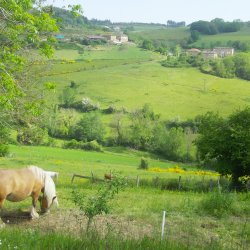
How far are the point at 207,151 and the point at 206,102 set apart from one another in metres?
98.6

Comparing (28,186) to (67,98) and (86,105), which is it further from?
(67,98)

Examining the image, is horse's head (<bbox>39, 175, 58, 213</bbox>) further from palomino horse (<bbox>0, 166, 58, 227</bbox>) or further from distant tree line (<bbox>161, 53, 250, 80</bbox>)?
distant tree line (<bbox>161, 53, 250, 80</bbox>)

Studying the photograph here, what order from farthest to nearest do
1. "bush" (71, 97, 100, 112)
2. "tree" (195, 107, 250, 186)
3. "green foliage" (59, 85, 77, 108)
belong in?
"green foliage" (59, 85, 77, 108)
"bush" (71, 97, 100, 112)
"tree" (195, 107, 250, 186)

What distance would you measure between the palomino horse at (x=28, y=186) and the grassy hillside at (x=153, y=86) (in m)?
101

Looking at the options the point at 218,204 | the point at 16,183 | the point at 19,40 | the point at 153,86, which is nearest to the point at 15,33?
the point at 19,40

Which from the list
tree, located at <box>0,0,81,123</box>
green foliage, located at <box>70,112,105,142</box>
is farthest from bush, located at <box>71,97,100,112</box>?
tree, located at <box>0,0,81,123</box>

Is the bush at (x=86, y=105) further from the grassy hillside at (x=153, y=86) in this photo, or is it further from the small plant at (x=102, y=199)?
the small plant at (x=102, y=199)

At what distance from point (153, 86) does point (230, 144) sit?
364 feet

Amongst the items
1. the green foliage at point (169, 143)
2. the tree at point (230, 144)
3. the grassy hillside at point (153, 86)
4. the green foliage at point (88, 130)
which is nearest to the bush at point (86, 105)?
the grassy hillside at point (153, 86)

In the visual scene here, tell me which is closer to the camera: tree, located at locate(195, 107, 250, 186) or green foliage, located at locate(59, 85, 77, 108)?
tree, located at locate(195, 107, 250, 186)

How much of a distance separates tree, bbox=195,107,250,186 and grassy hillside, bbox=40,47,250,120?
276 ft

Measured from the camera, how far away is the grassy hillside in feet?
413

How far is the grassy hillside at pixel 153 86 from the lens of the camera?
125750mm

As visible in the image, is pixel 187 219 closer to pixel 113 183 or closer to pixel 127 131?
pixel 113 183
